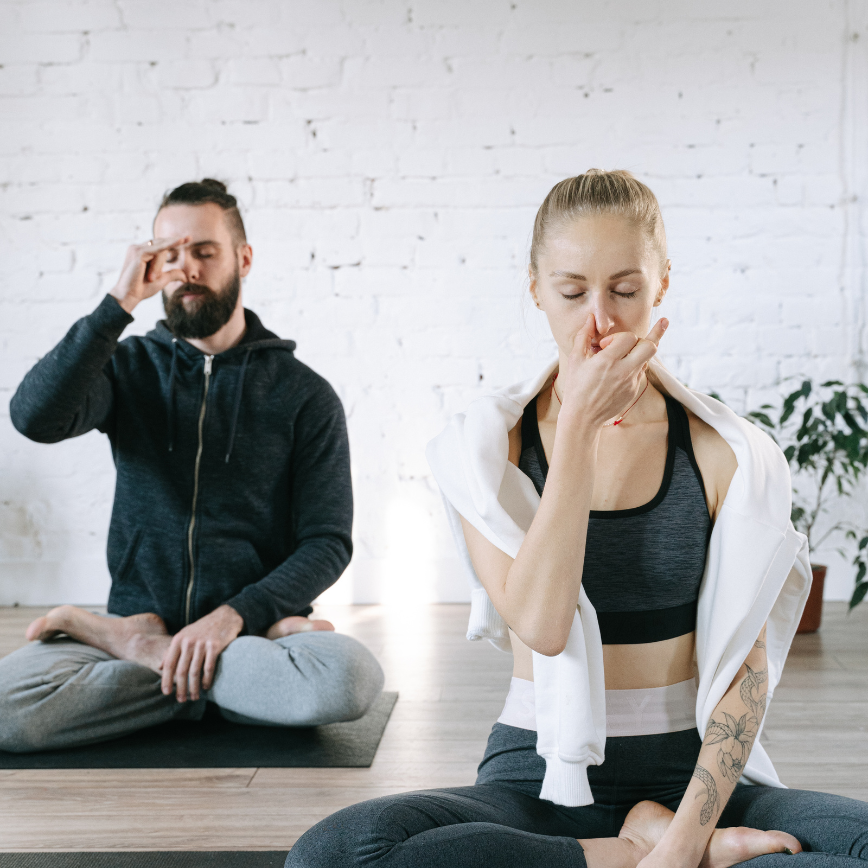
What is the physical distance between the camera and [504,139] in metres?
3.10

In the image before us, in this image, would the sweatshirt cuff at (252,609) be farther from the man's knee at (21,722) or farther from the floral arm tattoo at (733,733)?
the floral arm tattoo at (733,733)

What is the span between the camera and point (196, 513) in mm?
1979

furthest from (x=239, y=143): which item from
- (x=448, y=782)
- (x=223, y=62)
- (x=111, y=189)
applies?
(x=448, y=782)

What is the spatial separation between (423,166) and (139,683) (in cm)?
204

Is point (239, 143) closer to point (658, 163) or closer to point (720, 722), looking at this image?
point (658, 163)

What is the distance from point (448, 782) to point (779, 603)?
2.47ft

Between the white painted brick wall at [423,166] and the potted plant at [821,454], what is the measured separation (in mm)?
159

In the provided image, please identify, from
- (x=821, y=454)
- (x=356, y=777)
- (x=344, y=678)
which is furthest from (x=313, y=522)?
(x=821, y=454)

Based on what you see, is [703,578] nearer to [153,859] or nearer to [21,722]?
[153,859]

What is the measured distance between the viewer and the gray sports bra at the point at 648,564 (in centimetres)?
112

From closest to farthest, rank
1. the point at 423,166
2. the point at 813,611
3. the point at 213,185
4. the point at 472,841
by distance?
the point at 472,841
the point at 213,185
the point at 813,611
the point at 423,166

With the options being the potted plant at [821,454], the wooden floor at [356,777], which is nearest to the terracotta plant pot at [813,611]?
the potted plant at [821,454]

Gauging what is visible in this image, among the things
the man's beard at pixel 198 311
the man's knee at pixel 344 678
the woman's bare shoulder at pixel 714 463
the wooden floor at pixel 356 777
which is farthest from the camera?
the man's beard at pixel 198 311

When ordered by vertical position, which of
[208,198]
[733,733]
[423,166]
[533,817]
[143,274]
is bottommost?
[533,817]
